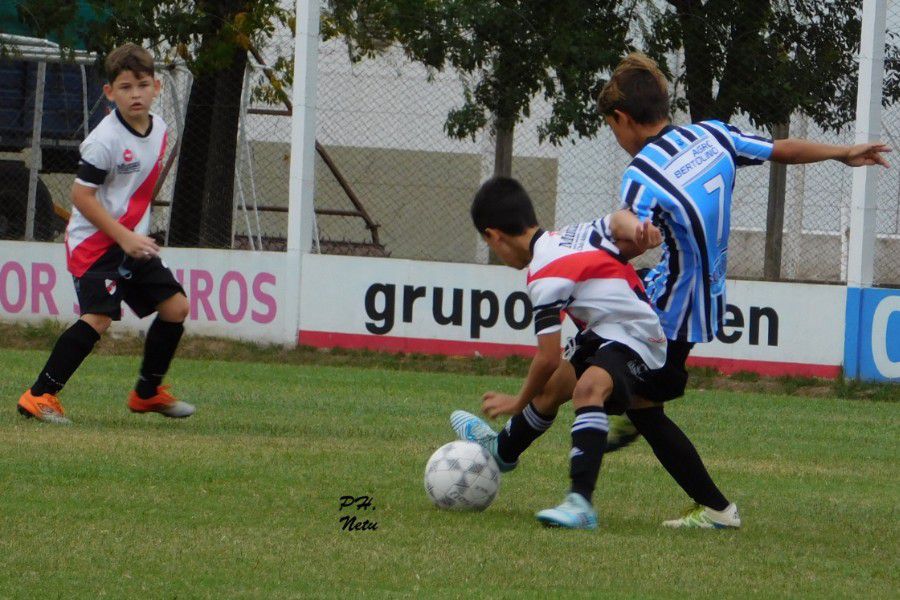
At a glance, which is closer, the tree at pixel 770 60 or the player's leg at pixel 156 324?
the player's leg at pixel 156 324

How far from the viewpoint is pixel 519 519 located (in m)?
5.23

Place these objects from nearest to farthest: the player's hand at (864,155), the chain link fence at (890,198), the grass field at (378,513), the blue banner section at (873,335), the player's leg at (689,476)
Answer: the grass field at (378,513) → the player's leg at (689,476) → the player's hand at (864,155) → the blue banner section at (873,335) → the chain link fence at (890,198)

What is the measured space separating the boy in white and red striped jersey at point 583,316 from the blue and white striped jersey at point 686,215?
15 cm

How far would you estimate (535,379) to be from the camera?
509 cm

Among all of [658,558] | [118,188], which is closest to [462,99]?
[118,188]

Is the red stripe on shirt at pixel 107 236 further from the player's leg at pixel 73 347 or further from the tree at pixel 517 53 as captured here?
the tree at pixel 517 53

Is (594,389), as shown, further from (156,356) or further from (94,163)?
(94,163)

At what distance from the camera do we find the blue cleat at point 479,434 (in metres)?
5.66

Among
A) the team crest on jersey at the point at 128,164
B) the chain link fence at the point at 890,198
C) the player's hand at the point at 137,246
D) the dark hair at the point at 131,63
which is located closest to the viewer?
the player's hand at the point at 137,246

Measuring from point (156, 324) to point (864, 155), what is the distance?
350 centimetres

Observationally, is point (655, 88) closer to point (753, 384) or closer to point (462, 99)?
point (753, 384)

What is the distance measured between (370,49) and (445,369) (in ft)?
9.53

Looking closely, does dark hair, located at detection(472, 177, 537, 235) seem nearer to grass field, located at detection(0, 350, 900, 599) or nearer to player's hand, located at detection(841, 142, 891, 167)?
grass field, located at detection(0, 350, 900, 599)

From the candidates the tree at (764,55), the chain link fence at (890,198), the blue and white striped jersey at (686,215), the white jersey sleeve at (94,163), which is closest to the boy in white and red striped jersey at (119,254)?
the white jersey sleeve at (94,163)
